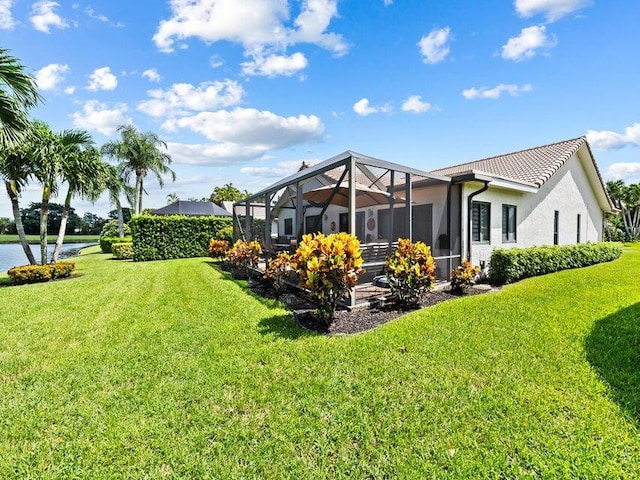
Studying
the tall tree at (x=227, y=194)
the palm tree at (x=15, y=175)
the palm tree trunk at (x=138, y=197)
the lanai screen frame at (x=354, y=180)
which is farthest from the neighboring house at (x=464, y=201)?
the tall tree at (x=227, y=194)

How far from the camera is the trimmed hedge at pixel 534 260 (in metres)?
9.87

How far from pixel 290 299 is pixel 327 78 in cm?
1056

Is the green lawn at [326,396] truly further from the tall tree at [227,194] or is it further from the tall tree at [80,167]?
the tall tree at [227,194]

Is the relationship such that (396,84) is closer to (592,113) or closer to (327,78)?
(327,78)

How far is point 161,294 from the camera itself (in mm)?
9188

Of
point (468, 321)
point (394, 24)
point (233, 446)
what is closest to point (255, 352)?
point (233, 446)

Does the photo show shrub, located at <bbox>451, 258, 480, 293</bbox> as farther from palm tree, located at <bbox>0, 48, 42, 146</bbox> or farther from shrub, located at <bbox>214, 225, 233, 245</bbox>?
shrub, located at <bbox>214, 225, 233, 245</bbox>

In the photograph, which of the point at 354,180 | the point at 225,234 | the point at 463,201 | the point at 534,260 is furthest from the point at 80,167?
the point at 534,260

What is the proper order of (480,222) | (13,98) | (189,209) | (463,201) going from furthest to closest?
1. (189,209)
2. (480,222)
3. (463,201)
4. (13,98)

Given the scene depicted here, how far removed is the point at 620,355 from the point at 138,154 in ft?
125

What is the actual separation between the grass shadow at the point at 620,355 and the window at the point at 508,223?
19.4ft

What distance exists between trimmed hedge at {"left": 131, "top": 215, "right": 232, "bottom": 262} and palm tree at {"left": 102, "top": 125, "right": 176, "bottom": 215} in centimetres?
1699

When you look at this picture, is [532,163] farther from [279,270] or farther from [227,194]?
[227,194]

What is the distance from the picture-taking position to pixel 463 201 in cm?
988
